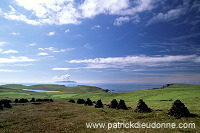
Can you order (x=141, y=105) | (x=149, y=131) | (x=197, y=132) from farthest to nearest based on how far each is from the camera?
(x=141, y=105)
(x=149, y=131)
(x=197, y=132)

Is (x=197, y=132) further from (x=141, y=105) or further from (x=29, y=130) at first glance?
(x=29, y=130)

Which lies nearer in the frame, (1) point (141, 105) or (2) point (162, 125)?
(2) point (162, 125)

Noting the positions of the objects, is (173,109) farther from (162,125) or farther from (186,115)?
(162,125)

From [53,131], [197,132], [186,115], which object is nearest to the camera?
[197,132]

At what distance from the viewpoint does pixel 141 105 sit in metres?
39.7

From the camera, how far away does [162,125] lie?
2452cm

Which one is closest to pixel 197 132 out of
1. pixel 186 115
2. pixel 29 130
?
pixel 186 115

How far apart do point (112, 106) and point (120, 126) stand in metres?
26.8

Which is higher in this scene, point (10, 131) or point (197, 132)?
point (197, 132)

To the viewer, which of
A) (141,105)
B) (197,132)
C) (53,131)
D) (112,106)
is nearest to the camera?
(197,132)

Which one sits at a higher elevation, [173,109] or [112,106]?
[173,109]

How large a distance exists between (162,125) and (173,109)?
8807mm

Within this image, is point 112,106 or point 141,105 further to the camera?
point 112,106

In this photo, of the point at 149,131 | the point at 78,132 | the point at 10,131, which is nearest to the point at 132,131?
the point at 149,131
